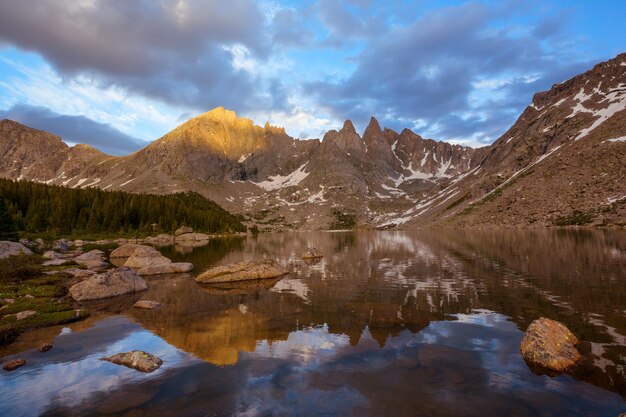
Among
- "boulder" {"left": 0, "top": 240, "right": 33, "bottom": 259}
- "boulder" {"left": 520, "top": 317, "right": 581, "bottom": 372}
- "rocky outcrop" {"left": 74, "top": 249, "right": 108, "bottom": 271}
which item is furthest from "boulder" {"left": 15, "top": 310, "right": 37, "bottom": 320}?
"boulder" {"left": 520, "top": 317, "right": 581, "bottom": 372}

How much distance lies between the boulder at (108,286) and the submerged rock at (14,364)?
1570 centimetres

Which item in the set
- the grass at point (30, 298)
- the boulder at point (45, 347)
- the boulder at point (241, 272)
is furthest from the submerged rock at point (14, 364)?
the boulder at point (241, 272)

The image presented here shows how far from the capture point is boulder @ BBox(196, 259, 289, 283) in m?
40.4

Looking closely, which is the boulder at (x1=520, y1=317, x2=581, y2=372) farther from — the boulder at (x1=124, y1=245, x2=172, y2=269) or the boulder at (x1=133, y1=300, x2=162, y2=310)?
the boulder at (x1=124, y1=245, x2=172, y2=269)

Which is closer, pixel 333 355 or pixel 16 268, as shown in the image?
pixel 333 355

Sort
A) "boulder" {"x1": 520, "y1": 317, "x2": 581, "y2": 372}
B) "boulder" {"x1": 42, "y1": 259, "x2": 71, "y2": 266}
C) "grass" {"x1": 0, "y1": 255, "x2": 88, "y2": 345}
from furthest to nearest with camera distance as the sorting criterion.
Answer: "boulder" {"x1": 42, "y1": 259, "x2": 71, "y2": 266}, "grass" {"x1": 0, "y1": 255, "x2": 88, "y2": 345}, "boulder" {"x1": 520, "y1": 317, "x2": 581, "y2": 372}

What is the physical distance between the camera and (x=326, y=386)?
14016mm

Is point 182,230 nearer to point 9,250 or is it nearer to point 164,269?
point 9,250

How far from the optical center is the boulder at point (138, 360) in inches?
631

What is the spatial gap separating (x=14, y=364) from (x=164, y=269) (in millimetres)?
32433

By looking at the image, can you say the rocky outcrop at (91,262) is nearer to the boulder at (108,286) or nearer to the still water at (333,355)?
the boulder at (108,286)

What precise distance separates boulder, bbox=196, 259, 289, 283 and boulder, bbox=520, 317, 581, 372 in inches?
1198

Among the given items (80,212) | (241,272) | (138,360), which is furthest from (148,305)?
(80,212)

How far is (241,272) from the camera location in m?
41.9
